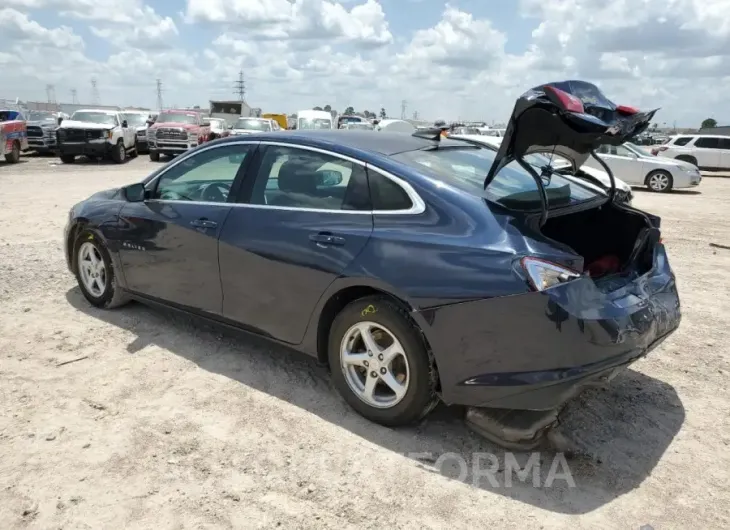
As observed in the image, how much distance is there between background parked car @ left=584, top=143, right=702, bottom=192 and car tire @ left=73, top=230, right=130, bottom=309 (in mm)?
15785

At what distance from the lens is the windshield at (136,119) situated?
26.4m

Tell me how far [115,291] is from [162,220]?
101 cm

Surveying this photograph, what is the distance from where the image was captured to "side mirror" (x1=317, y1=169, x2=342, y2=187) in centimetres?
360

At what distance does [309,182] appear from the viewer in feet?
12.3

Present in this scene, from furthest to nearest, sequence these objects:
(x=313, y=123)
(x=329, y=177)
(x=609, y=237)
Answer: (x=313, y=123), (x=609, y=237), (x=329, y=177)

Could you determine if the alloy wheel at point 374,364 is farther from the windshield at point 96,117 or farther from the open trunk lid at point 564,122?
the windshield at point 96,117

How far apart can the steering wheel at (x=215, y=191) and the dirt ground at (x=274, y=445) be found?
1.11 meters

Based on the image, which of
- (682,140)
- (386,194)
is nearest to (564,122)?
(386,194)

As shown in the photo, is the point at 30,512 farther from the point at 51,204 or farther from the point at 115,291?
the point at 51,204

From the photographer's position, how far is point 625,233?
12.8ft

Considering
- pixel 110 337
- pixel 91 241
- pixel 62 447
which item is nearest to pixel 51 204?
pixel 91 241

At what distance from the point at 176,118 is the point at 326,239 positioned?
893 inches

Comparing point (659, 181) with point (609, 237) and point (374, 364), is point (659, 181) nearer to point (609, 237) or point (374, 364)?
point (609, 237)

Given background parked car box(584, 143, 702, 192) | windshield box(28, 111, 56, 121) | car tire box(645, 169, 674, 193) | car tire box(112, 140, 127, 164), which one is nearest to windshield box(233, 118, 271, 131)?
car tire box(112, 140, 127, 164)
